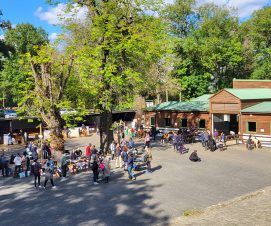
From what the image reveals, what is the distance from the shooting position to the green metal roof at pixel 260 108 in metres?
32.6

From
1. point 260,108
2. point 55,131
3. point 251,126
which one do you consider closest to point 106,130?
point 55,131

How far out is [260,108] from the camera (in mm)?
33406

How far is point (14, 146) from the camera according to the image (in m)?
38.4

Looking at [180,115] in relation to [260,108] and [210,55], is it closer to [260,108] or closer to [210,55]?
[260,108]

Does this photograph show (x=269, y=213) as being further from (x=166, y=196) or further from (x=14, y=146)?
(x=14, y=146)

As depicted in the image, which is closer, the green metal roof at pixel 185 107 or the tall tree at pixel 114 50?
the tall tree at pixel 114 50

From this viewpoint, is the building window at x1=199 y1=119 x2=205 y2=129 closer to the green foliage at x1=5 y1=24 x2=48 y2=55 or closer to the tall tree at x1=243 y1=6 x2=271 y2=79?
the tall tree at x1=243 y1=6 x2=271 y2=79

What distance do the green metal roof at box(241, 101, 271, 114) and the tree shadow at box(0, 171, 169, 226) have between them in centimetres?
1671

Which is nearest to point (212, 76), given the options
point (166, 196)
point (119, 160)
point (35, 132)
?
point (35, 132)

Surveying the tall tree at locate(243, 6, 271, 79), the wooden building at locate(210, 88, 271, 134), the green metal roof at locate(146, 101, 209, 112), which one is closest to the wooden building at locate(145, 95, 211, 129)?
the green metal roof at locate(146, 101, 209, 112)

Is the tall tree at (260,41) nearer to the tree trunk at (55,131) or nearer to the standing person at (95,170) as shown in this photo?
→ the tree trunk at (55,131)

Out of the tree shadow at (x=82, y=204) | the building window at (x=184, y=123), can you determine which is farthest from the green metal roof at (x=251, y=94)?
the tree shadow at (x=82, y=204)

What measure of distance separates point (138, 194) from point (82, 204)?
120 inches

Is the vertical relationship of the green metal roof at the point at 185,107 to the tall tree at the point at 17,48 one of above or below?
below
